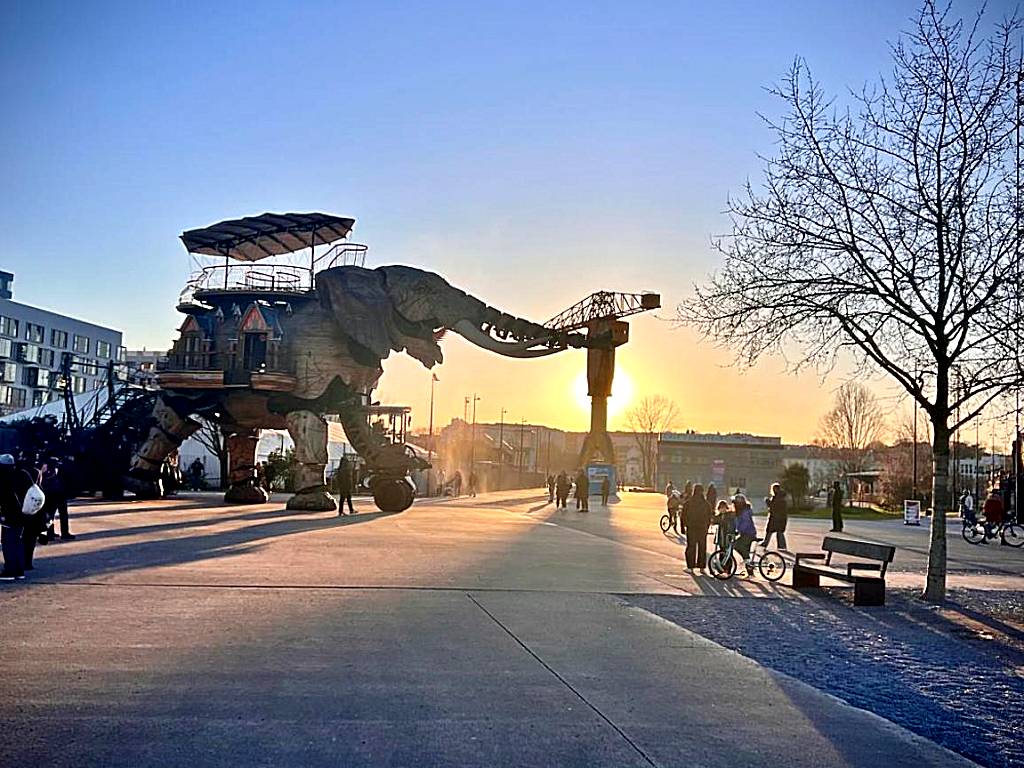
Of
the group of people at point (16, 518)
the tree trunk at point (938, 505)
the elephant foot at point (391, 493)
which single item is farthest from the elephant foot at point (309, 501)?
the tree trunk at point (938, 505)

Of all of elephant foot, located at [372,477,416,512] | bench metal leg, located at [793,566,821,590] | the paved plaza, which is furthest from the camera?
elephant foot, located at [372,477,416,512]

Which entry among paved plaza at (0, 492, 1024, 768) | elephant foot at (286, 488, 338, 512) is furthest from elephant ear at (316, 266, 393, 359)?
paved plaza at (0, 492, 1024, 768)

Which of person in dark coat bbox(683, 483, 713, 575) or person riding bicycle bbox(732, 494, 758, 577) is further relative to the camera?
person in dark coat bbox(683, 483, 713, 575)

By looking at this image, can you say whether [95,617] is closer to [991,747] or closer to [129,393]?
[991,747]

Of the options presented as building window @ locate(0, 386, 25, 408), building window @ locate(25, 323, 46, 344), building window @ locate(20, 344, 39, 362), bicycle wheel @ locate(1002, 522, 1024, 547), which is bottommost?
bicycle wheel @ locate(1002, 522, 1024, 547)

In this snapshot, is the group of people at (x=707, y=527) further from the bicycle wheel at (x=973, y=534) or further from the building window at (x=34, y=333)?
the building window at (x=34, y=333)

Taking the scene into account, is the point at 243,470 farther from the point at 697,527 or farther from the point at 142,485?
the point at 697,527

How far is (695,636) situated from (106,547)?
409 inches

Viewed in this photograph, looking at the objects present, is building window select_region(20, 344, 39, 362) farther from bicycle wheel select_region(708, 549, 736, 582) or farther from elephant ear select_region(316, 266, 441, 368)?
bicycle wheel select_region(708, 549, 736, 582)

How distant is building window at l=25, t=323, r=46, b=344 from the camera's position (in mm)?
100062

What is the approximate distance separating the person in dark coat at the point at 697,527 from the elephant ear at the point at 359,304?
1323 centimetres

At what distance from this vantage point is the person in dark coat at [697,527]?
19.2m

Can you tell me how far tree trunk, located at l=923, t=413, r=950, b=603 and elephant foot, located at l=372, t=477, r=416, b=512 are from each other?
19342 millimetres

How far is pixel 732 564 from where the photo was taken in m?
18.4
